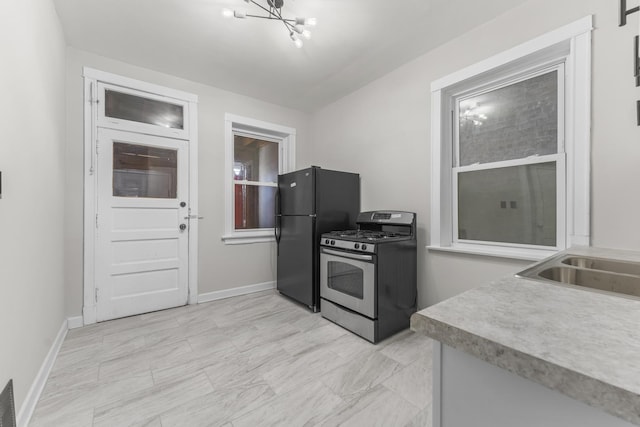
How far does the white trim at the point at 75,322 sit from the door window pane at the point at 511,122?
3.86 m

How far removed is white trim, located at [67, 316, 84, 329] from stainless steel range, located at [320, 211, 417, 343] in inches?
89.7

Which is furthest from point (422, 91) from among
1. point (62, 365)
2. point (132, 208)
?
point (62, 365)

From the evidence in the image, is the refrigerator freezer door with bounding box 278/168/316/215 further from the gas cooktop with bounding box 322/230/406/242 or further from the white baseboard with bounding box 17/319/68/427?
the white baseboard with bounding box 17/319/68/427

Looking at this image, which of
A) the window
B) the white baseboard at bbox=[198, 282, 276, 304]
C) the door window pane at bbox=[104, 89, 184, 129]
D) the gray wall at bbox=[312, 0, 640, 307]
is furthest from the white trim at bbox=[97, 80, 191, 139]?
the white baseboard at bbox=[198, 282, 276, 304]

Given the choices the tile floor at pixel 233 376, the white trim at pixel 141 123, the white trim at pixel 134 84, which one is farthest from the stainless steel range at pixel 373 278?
the white trim at pixel 134 84

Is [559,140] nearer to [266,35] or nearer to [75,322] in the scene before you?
[266,35]

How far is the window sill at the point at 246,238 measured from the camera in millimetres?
3283

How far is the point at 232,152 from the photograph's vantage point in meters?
3.35

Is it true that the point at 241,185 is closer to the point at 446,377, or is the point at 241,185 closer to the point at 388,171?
the point at 388,171

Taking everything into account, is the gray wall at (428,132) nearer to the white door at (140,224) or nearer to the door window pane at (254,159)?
the door window pane at (254,159)

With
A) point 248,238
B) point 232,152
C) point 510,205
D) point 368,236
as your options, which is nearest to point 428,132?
point 510,205

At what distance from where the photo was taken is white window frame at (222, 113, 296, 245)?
3.29m

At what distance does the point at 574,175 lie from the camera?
1.73m

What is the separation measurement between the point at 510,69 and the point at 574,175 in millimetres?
967
